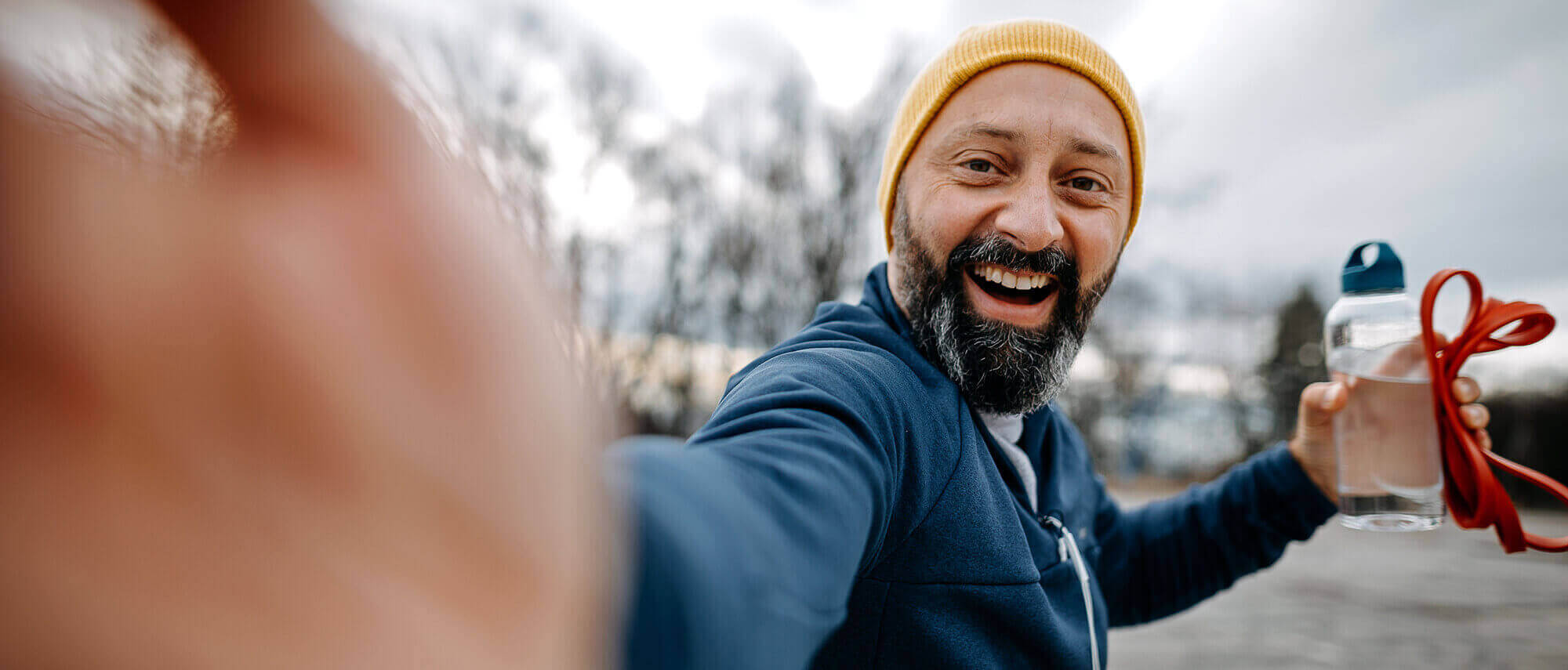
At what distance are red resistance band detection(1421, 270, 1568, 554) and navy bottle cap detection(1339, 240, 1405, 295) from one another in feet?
0.21

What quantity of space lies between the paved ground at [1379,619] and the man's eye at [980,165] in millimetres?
5428

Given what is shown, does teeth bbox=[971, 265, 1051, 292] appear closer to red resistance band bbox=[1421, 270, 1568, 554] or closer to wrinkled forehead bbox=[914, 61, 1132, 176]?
wrinkled forehead bbox=[914, 61, 1132, 176]

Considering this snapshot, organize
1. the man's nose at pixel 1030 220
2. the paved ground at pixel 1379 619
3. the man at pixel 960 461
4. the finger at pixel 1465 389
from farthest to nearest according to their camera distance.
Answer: the paved ground at pixel 1379 619 < the finger at pixel 1465 389 < the man's nose at pixel 1030 220 < the man at pixel 960 461

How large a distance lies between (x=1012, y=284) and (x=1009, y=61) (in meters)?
0.51

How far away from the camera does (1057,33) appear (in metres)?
1.73

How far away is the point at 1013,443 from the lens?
71.5 inches


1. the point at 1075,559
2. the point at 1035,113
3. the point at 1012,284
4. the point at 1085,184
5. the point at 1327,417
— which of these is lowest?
the point at 1075,559

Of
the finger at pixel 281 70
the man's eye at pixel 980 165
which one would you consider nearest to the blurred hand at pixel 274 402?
the finger at pixel 281 70

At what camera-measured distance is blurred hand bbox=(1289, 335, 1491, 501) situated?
1.80m

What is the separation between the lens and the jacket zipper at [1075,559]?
1.60m

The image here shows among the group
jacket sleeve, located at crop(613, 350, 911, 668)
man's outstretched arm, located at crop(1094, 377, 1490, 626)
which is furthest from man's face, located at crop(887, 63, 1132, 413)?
man's outstretched arm, located at crop(1094, 377, 1490, 626)

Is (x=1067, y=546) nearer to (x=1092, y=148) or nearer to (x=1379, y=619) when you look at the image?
(x=1092, y=148)

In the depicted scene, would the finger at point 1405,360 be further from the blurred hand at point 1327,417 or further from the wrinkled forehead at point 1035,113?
the wrinkled forehead at point 1035,113

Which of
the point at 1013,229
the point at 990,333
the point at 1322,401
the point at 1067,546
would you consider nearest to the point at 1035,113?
the point at 1013,229
